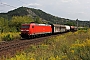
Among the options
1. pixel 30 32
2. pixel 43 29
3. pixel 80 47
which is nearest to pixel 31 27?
pixel 30 32

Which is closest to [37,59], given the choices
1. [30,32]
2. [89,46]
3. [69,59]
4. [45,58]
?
[45,58]

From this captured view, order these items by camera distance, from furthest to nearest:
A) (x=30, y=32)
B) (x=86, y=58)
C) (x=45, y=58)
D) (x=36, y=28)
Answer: (x=36, y=28)
(x=30, y=32)
(x=45, y=58)
(x=86, y=58)

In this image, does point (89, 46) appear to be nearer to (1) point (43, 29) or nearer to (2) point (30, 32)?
(2) point (30, 32)

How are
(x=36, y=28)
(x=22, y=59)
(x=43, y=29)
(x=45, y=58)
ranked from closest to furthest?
(x=22, y=59), (x=45, y=58), (x=36, y=28), (x=43, y=29)

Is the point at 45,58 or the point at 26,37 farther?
the point at 26,37

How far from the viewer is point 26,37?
3791 centimetres

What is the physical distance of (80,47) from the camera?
10.4 metres

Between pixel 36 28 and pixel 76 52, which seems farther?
pixel 36 28

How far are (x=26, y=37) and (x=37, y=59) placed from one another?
28.0 m

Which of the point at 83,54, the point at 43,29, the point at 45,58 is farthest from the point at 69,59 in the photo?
the point at 43,29

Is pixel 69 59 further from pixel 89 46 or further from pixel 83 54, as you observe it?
pixel 89 46

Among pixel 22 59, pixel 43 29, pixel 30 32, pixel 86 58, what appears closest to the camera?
pixel 86 58

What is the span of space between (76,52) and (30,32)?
27.2m

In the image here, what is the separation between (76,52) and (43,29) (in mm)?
34573
